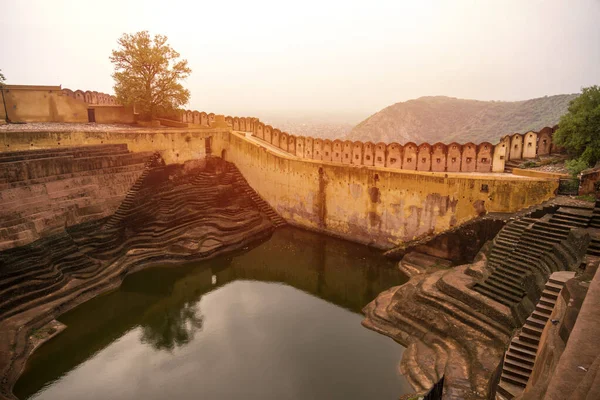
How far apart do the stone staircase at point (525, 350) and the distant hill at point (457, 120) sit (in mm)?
29683

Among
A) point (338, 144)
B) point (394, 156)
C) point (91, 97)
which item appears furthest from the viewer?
point (91, 97)

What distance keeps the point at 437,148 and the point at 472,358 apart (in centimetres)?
735

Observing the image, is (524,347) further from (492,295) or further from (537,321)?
(492,295)

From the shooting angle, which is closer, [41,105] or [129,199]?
[129,199]

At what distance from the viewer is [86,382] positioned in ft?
25.0

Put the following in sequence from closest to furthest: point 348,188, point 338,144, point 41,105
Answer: point 348,188 < point 338,144 < point 41,105

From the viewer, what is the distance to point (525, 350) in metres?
6.01

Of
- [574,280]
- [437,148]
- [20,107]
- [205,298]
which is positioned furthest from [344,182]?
[20,107]

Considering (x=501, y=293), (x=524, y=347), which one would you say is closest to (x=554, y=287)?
(x=524, y=347)

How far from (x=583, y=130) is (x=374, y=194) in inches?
246

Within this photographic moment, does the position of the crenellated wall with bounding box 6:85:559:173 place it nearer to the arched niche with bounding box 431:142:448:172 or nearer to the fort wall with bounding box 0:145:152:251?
the arched niche with bounding box 431:142:448:172

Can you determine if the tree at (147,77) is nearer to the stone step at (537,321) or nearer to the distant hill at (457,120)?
the stone step at (537,321)

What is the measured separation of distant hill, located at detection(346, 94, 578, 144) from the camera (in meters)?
35.0

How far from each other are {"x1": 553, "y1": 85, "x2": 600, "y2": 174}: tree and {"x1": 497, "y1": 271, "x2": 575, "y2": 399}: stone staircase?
18.5 ft
